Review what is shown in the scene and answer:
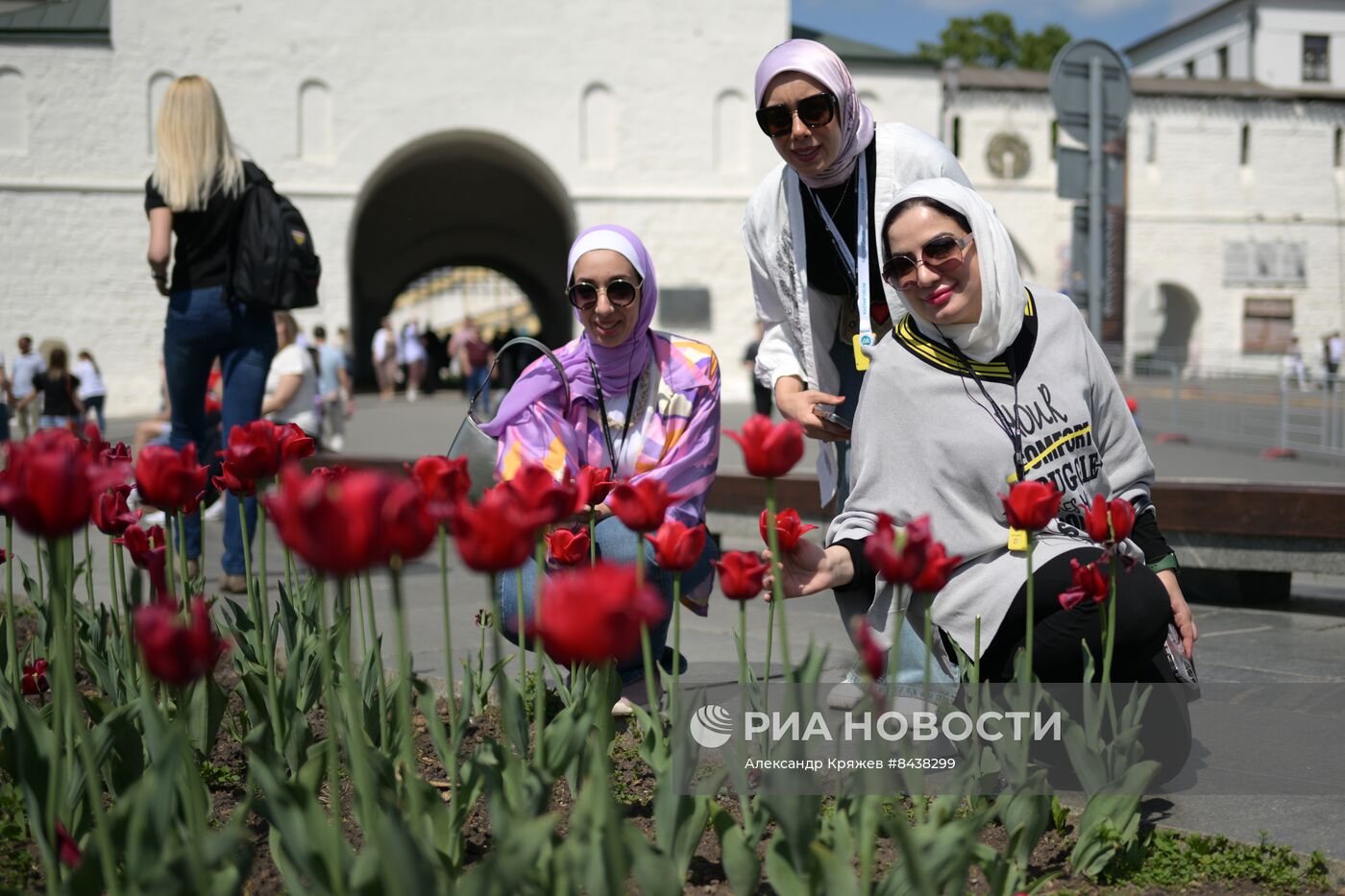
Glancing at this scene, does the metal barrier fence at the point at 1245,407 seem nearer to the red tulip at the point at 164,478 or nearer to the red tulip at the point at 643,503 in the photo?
the red tulip at the point at 643,503

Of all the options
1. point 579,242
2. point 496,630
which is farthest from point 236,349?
point 496,630

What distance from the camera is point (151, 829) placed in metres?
1.65

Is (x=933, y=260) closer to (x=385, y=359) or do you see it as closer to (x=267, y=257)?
(x=267, y=257)

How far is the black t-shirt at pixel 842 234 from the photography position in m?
3.64

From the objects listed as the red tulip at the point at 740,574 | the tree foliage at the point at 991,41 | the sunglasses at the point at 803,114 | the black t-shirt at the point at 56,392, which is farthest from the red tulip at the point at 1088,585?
the tree foliage at the point at 991,41

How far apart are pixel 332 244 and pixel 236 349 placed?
2153 cm

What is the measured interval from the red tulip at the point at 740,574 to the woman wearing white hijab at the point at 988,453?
0.69m

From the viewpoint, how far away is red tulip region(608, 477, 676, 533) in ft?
6.26

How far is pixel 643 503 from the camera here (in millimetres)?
1923

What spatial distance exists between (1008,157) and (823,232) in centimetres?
3134

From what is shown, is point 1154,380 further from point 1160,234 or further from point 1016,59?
point 1016,59

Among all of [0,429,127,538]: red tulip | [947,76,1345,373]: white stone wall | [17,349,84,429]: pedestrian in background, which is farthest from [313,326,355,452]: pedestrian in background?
[947,76,1345,373]: white stone wall

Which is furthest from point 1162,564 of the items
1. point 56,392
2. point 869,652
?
point 56,392

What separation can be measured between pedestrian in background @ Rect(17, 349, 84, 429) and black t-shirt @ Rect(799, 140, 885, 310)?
1433 centimetres
